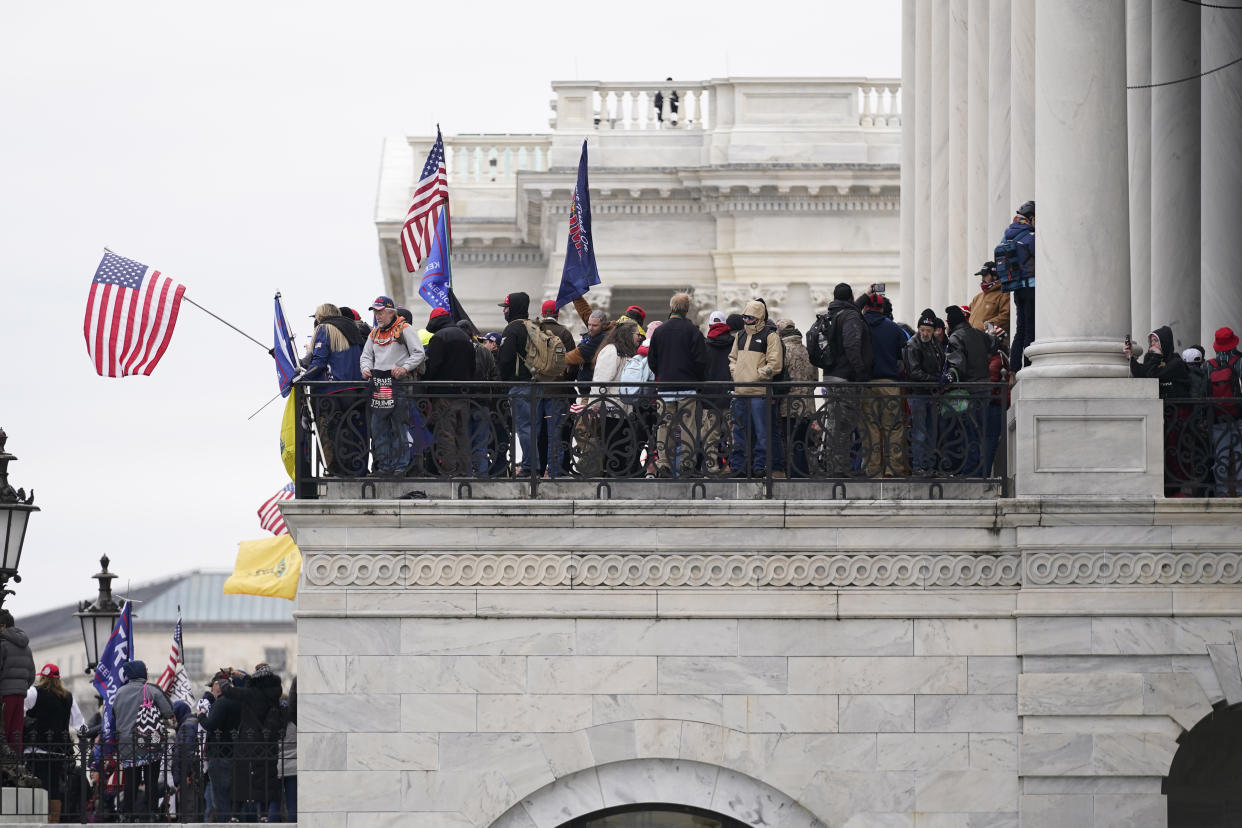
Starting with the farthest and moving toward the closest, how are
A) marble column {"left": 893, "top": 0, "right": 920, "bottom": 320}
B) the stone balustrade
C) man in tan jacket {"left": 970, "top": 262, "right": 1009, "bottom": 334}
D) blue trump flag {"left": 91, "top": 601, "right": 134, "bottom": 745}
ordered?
1. the stone balustrade
2. marble column {"left": 893, "top": 0, "right": 920, "bottom": 320}
3. blue trump flag {"left": 91, "top": 601, "right": 134, "bottom": 745}
4. man in tan jacket {"left": 970, "top": 262, "right": 1009, "bottom": 334}

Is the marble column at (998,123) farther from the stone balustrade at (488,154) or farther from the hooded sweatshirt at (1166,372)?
the stone balustrade at (488,154)

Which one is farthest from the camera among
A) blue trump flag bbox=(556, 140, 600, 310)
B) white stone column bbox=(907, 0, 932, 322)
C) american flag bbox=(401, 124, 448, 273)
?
white stone column bbox=(907, 0, 932, 322)

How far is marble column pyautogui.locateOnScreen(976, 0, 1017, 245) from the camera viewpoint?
93.8ft

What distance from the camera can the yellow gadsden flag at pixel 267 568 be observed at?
94.0 feet

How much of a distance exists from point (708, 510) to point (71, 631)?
153 meters

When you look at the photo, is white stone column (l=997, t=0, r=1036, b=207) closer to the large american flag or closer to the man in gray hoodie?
the large american flag

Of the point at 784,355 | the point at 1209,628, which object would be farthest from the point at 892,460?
the point at 1209,628

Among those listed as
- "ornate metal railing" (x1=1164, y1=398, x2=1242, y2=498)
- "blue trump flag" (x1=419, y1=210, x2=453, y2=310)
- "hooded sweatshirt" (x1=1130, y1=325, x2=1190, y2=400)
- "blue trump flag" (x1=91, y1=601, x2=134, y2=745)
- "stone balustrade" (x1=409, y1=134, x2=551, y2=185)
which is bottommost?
"blue trump flag" (x1=91, y1=601, x2=134, y2=745)

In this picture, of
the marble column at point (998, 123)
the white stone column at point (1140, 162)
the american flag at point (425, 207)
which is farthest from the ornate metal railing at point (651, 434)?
the white stone column at point (1140, 162)

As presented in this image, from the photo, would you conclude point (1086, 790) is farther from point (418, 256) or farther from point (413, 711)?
point (418, 256)

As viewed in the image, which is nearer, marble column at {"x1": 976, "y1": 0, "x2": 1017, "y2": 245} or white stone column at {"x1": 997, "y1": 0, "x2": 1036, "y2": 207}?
white stone column at {"x1": 997, "y1": 0, "x2": 1036, "y2": 207}

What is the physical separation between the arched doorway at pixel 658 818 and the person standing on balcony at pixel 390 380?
3332 mm

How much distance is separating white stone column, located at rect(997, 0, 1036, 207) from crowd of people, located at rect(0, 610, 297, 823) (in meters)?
9.22

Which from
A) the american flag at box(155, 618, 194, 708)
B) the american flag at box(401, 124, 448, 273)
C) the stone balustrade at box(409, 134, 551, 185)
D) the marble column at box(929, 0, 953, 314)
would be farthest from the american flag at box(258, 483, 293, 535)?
the stone balustrade at box(409, 134, 551, 185)
